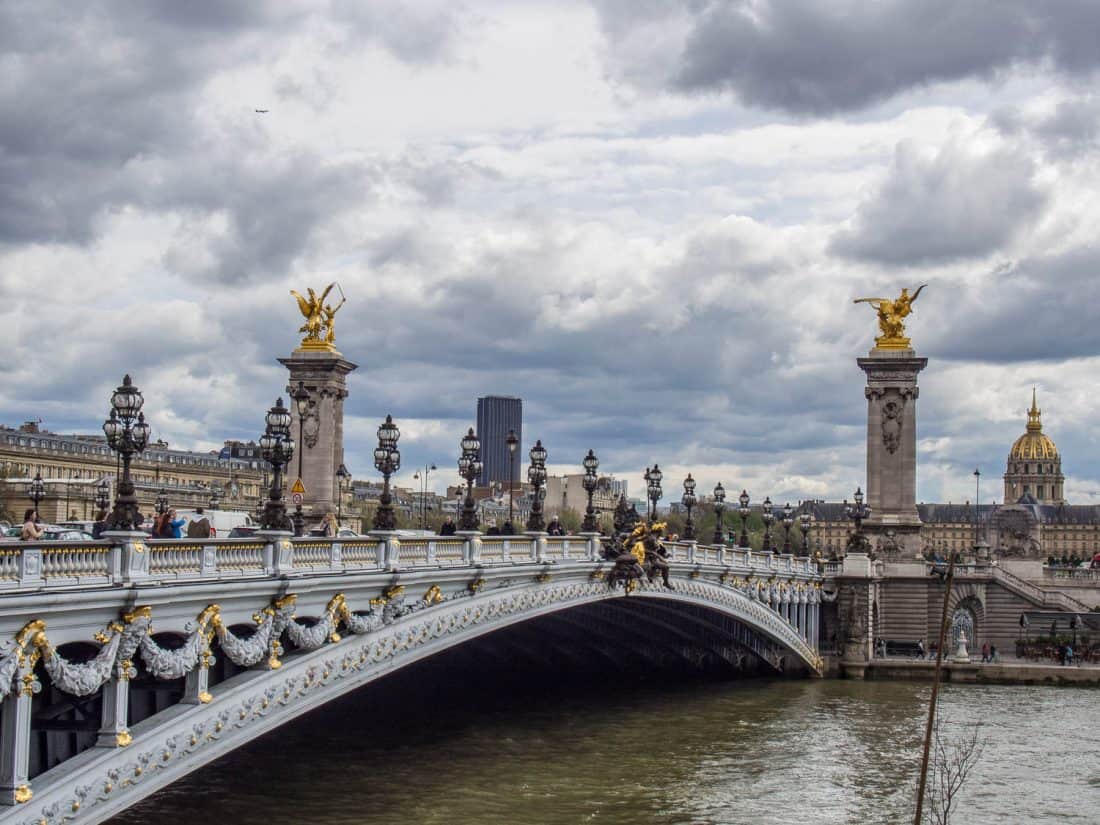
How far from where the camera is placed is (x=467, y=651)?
54406 millimetres

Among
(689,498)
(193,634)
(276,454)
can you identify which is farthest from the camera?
(689,498)

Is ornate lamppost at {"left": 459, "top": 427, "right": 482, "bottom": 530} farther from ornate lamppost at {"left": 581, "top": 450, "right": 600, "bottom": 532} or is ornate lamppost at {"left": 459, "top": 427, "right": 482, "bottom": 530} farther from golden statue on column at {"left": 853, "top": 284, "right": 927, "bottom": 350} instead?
golden statue on column at {"left": 853, "top": 284, "right": 927, "bottom": 350}

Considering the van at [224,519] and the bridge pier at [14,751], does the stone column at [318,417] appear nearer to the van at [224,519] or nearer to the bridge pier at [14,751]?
the van at [224,519]

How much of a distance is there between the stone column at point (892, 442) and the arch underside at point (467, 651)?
50.3 feet

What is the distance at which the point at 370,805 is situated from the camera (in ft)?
116

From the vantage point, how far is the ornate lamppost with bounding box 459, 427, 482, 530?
118 ft

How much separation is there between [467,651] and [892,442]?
35326mm

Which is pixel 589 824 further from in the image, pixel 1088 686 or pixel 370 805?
pixel 1088 686

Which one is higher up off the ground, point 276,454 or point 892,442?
point 892,442

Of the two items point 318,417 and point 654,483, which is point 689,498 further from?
point 318,417

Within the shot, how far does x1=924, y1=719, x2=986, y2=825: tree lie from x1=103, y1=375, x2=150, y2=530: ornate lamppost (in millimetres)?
16319

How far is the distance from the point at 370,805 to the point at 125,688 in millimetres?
14011

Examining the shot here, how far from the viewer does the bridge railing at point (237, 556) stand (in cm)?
2002

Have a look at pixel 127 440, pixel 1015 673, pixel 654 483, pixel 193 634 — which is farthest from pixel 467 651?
pixel 127 440
